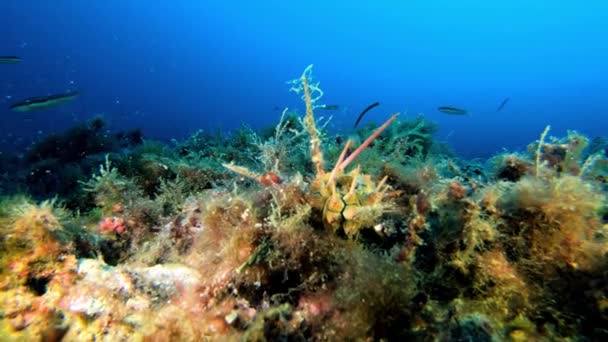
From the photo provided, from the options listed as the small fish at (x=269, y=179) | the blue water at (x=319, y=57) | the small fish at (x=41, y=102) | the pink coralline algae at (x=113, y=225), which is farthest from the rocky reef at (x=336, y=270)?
the blue water at (x=319, y=57)

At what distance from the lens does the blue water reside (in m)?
86.6

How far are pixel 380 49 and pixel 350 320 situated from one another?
7434 inches

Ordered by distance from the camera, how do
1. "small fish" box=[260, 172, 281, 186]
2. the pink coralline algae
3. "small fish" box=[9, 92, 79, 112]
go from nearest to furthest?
"small fish" box=[260, 172, 281, 186], the pink coralline algae, "small fish" box=[9, 92, 79, 112]

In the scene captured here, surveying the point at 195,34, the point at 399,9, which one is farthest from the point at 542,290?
the point at 399,9

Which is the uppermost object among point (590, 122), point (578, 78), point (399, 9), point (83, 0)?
point (399, 9)

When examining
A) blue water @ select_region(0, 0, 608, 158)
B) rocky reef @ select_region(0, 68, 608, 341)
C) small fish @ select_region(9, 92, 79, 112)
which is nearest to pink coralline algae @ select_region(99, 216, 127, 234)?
rocky reef @ select_region(0, 68, 608, 341)

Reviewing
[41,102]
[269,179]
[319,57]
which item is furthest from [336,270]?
[319,57]

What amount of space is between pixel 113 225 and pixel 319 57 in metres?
176

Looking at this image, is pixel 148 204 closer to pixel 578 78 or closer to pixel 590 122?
pixel 590 122

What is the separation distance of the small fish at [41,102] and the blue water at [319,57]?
191 ft

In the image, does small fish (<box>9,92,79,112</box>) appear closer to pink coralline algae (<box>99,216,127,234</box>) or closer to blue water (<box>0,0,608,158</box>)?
pink coralline algae (<box>99,216,127,234</box>)

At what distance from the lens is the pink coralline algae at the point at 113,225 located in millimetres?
3122

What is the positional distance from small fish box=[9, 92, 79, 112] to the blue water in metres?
58.4

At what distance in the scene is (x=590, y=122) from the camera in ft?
237
